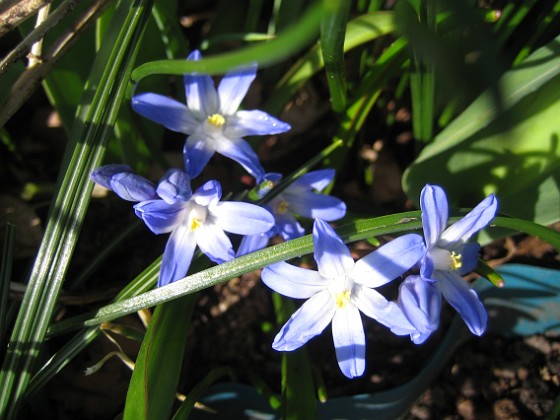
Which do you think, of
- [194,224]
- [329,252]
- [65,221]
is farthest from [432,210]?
[65,221]

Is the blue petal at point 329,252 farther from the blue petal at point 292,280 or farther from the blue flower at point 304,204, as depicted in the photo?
the blue flower at point 304,204

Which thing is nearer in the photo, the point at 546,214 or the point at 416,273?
the point at 416,273

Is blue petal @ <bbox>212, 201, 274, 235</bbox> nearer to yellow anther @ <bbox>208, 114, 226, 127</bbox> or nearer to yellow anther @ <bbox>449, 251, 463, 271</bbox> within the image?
yellow anther @ <bbox>208, 114, 226, 127</bbox>

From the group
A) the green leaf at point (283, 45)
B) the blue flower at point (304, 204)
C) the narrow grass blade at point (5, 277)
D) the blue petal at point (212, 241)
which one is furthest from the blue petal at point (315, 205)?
the green leaf at point (283, 45)

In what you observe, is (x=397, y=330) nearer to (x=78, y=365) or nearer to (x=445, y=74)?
(x=445, y=74)

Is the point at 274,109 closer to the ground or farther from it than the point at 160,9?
closer to the ground

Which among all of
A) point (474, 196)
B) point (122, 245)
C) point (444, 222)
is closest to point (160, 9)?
point (122, 245)

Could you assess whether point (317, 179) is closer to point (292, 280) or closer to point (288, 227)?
point (288, 227)
